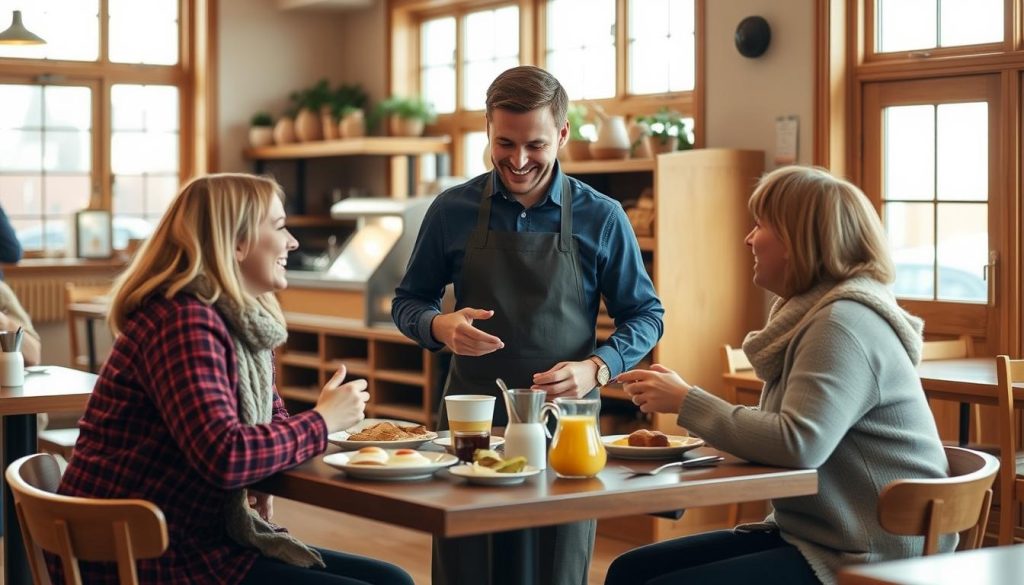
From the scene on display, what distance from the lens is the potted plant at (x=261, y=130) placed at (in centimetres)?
764

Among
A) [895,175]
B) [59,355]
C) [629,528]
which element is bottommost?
[629,528]

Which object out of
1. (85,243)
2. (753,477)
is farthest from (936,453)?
(85,243)

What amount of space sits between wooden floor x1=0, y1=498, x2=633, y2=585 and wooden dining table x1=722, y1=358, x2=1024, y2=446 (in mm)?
813

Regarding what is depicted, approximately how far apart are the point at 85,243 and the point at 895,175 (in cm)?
458

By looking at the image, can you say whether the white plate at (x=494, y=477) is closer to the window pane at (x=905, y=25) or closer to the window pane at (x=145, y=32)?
the window pane at (x=905, y=25)

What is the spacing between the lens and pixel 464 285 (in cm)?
301

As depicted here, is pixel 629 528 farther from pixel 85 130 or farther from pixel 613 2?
pixel 85 130

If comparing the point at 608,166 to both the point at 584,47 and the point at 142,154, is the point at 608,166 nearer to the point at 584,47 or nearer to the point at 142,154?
the point at 584,47

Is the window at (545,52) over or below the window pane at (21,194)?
over

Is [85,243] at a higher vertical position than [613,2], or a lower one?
lower

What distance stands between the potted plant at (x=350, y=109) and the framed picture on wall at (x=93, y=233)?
1.45 meters

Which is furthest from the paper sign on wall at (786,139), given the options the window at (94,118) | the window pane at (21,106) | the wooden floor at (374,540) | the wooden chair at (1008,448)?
the window pane at (21,106)

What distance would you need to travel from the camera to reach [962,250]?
4.80 meters

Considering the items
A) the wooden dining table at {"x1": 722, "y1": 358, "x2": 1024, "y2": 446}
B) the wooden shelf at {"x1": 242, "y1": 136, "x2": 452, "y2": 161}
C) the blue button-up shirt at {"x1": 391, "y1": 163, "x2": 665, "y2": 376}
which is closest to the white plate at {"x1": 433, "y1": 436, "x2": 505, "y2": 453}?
the blue button-up shirt at {"x1": 391, "y1": 163, "x2": 665, "y2": 376}
